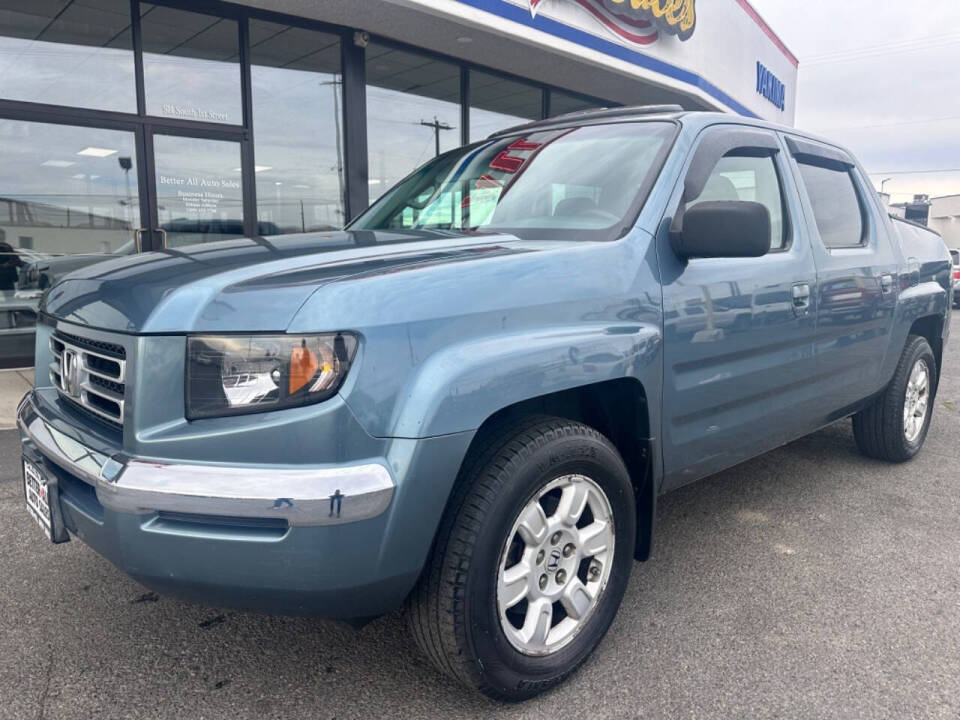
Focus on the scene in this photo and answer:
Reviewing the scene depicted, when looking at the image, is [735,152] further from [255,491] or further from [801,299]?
[255,491]

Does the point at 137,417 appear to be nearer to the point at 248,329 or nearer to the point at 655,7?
the point at 248,329

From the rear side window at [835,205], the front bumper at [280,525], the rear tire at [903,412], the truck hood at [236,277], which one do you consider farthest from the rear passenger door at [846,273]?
the front bumper at [280,525]

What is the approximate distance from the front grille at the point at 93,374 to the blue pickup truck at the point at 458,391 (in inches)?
0.4

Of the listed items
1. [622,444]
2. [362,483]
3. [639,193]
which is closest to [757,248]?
[639,193]

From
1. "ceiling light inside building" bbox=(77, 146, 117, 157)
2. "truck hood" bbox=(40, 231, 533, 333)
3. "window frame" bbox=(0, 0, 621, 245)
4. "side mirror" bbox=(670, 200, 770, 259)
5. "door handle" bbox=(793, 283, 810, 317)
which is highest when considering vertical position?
"window frame" bbox=(0, 0, 621, 245)

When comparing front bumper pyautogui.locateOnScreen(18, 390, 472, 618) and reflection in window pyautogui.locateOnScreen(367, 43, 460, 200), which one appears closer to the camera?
front bumper pyautogui.locateOnScreen(18, 390, 472, 618)

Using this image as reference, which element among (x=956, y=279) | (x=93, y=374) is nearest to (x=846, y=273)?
(x=93, y=374)

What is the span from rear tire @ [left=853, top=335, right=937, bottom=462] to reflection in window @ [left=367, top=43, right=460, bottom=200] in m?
6.20

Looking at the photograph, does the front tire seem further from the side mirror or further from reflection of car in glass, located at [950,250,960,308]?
reflection of car in glass, located at [950,250,960,308]

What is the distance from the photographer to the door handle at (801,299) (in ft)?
9.84

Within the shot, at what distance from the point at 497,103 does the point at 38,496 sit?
9.02m

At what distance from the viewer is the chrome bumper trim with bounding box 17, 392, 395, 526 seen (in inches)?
66.1

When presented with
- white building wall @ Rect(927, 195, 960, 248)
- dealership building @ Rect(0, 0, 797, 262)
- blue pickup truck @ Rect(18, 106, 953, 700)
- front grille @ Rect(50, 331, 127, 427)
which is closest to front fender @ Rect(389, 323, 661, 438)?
blue pickup truck @ Rect(18, 106, 953, 700)

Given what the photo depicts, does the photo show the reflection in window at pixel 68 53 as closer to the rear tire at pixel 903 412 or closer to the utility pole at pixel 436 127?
the utility pole at pixel 436 127
